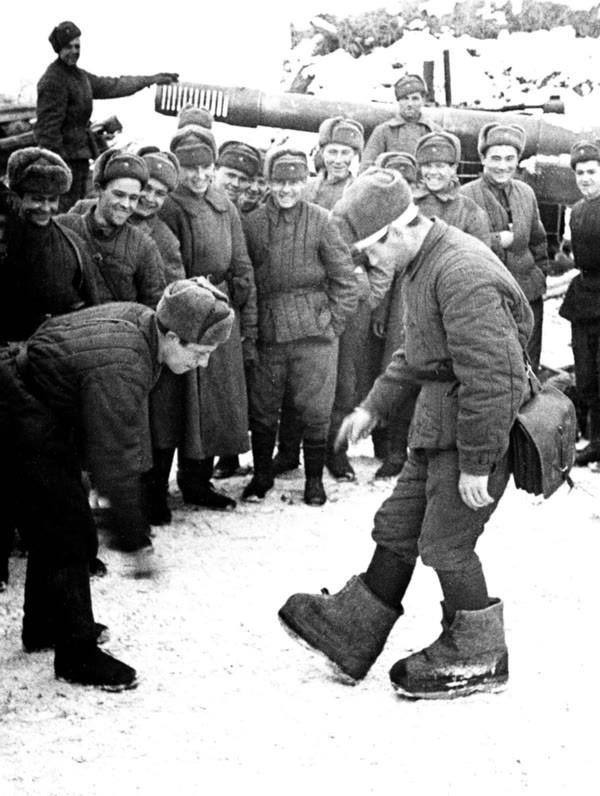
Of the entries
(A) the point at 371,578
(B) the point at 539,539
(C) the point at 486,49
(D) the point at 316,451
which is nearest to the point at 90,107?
(D) the point at 316,451

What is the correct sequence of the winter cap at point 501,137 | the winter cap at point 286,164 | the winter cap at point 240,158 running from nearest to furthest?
the winter cap at point 286,164, the winter cap at point 240,158, the winter cap at point 501,137

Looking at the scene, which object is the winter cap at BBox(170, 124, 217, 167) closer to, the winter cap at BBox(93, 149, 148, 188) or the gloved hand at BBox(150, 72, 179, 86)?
the winter cap at BBox(93, 149, 148, 188)

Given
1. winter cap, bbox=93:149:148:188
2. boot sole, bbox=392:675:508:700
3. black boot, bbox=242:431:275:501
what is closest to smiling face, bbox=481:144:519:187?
black boot, bbox=242:431:275:501

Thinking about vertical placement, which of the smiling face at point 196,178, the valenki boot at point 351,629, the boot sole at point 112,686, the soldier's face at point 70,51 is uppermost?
the soldier's face at point 70,51

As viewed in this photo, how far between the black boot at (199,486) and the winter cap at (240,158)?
1.71 meters

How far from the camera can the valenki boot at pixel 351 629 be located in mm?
4703

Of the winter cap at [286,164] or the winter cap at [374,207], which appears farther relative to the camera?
the winter cap at [286,164]

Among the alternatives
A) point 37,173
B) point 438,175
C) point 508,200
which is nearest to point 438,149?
point 438,175

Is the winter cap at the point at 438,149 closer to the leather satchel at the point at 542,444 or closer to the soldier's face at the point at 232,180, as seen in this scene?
the soldier's face at the point at 232,180

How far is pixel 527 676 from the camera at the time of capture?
4.73m

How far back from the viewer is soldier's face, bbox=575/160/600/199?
7.90m

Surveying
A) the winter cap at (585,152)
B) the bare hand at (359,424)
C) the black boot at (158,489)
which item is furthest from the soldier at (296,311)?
the bare hand at (359,424)

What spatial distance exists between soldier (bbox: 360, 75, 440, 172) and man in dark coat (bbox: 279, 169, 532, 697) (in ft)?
15.5

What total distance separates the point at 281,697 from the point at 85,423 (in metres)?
1.31
